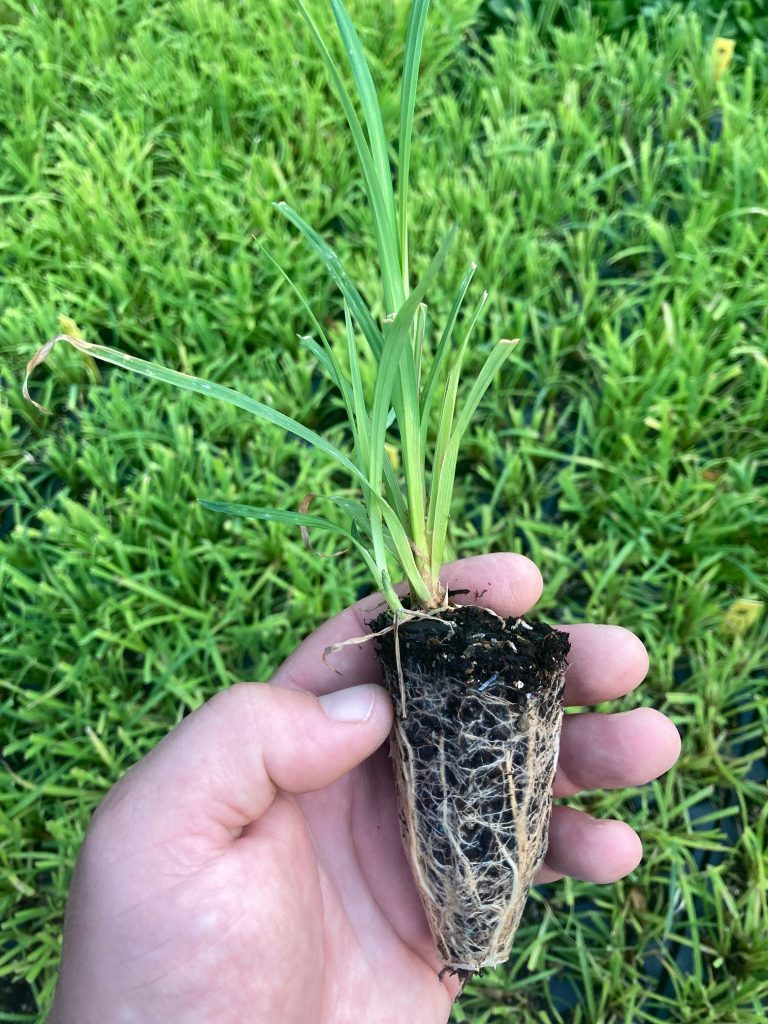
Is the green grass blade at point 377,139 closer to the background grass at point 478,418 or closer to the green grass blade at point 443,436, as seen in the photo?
the green grass blade at point 443,436

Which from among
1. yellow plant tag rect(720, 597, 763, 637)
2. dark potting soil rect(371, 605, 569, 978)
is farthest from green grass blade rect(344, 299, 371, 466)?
yellow plant tag rect(720, 597, 763, 637)

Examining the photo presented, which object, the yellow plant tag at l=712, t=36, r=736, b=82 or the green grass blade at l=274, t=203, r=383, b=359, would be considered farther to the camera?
the yellow plant tag at l=712, t=36, r=736, b=82

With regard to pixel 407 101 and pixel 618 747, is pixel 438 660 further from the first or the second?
pixel 407 101

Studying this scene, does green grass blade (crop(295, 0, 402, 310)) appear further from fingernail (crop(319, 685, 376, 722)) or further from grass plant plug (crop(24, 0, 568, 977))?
fingernail (crop(319, 685, 376, 722))

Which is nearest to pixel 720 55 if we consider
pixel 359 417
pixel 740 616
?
pixel 740 616

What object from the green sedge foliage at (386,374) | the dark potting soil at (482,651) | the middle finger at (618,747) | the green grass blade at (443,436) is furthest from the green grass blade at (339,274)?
the middle finger at (618,747)

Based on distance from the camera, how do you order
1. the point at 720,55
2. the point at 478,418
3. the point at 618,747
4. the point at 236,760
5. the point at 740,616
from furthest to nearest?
the point at 720,55, the point at 478,418, the point at 740,616, the point at 618,747, the point at 236,760
